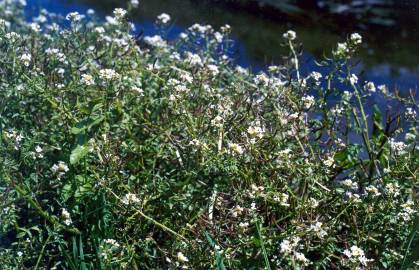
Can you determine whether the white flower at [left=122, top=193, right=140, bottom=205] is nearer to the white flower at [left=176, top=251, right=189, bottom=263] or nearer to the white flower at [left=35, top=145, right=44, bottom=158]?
the white flower at [left=176, top=251, right=189, bottom=263]

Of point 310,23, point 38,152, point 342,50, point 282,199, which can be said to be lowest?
point 310,23

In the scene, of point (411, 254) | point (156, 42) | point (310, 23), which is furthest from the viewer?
point (310, 23)

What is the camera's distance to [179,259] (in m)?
2.06

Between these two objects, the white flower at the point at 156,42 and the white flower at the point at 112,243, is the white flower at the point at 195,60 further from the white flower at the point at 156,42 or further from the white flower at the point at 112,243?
the white flower at the point at 112,243

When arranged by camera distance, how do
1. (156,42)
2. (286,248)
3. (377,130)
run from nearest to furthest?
(286,248), (377,130), (156,42)

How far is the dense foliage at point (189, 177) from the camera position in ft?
7.13

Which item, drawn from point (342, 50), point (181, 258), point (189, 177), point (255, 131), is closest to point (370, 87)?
point (342, 50)

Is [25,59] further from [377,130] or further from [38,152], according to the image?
[377,130]

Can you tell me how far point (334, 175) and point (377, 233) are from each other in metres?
0.30

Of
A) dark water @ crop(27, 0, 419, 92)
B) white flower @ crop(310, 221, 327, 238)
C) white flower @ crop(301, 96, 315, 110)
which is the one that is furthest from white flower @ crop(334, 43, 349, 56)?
dark water @ crop(27, 0, 419, 92)

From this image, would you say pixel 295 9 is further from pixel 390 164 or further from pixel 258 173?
pixel 258 173

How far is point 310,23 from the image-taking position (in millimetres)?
5906

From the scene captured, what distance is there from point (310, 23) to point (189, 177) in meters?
3.81

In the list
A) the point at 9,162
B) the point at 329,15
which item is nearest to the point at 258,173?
the point at 9,162
